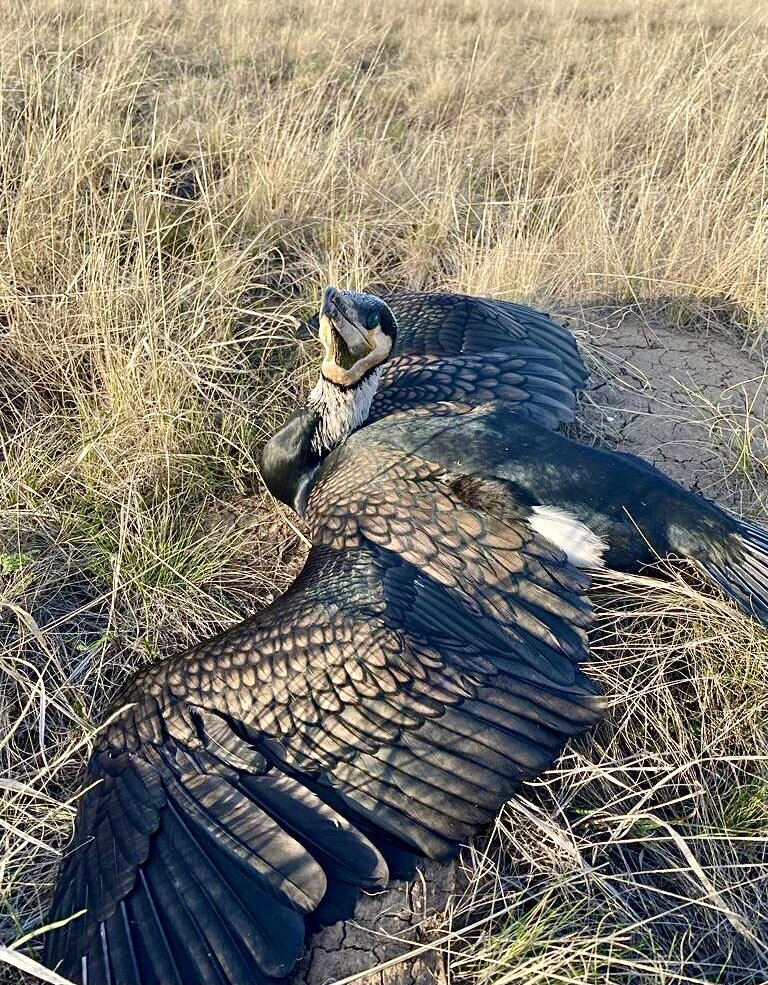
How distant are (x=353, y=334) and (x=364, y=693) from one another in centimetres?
115

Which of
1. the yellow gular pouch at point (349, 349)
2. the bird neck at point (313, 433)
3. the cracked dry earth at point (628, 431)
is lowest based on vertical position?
the cracked dry earth at point (628, 431)

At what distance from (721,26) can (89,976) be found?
10.2 metres

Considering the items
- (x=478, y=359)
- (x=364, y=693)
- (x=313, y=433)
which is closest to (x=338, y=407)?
(x=313, y=433)

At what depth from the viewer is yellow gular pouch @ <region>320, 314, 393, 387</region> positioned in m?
2.62

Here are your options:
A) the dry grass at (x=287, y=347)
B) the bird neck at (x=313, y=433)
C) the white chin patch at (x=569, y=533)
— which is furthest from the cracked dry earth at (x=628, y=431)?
the bird neck at (x=313, y=433)

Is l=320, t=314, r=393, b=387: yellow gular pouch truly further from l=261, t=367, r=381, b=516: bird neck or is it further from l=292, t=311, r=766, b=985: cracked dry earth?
l=292, t=311, r=766, b=985: cracked dry earth

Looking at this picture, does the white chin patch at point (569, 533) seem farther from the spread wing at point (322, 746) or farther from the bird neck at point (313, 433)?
the bird neck at point (313, 433)

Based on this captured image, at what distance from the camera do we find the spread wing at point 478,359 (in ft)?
9.44

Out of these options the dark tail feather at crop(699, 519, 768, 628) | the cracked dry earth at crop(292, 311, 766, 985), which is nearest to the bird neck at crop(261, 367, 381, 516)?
the cracked dry earth at crop(292, 311, 766, 985)

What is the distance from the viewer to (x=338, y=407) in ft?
9.09

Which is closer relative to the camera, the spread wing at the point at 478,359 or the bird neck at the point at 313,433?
the bird neck at the point at 313,433

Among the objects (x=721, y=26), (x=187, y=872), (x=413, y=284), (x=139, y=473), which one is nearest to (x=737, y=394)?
(x=413, y=284)

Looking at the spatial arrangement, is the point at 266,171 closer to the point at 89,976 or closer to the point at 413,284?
the point at 413,284

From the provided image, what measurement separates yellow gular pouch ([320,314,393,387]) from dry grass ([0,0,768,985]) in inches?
24.8
